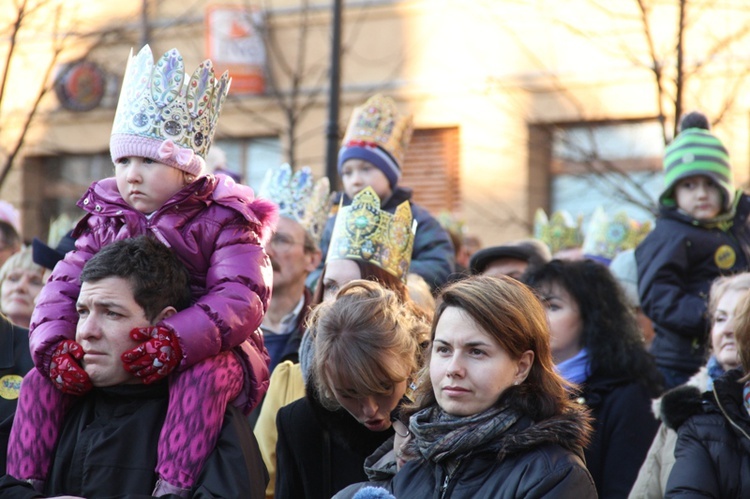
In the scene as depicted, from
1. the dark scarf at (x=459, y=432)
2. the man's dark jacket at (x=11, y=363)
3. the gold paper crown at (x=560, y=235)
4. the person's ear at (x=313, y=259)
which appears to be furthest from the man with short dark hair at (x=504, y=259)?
the gold paper crown at (x=560, y=235)

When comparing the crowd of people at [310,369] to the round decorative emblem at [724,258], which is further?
the round decorative emblem at [724,258]

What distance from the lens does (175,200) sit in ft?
14.1

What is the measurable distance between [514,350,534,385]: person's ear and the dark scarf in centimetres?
15

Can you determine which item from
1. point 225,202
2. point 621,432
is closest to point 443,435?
point 225,202

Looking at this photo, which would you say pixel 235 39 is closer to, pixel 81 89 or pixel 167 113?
pixel 81 89

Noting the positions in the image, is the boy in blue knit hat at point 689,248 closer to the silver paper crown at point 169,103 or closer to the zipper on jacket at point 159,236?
the silver paper crown at point 169,103

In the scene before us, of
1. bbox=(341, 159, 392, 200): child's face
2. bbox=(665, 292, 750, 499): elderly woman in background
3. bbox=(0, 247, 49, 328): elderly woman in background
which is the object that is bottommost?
bbox=(665, 292, 750, 499): elderly woman in background

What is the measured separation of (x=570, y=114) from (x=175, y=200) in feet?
37.9

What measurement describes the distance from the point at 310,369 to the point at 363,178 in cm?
307

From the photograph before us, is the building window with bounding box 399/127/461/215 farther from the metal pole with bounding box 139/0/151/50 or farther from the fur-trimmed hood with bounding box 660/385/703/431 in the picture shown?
the fur-trimmed hood with bounding box 660/385/703/431

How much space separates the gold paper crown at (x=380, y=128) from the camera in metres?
8.01

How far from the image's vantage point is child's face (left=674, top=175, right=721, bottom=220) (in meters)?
7.07

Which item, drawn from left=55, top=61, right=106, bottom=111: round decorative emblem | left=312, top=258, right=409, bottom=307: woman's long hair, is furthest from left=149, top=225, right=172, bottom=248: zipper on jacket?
left=55, top=61, right=106, bottom=111: round decorative emblem

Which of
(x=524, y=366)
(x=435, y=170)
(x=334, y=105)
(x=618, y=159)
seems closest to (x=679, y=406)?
(x=524, y=366)
